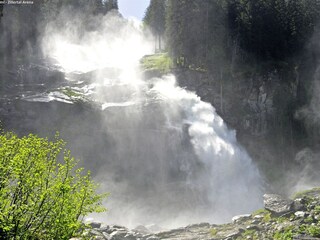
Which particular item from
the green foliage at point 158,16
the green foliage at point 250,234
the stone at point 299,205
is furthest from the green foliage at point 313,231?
the green foliage at point 158,16

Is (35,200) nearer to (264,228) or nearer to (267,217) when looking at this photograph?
(264,228)

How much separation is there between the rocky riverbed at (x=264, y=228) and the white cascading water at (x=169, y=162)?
27.9 feet

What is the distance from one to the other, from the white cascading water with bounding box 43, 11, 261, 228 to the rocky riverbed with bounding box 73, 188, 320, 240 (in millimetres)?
8515

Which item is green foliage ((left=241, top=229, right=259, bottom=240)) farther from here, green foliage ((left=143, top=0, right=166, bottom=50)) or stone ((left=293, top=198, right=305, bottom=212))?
green foliage ((left=143, top=0, right=166, bottom=50))

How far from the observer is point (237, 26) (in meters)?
56.8

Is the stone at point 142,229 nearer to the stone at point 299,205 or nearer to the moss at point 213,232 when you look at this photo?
the moss at point 213,232

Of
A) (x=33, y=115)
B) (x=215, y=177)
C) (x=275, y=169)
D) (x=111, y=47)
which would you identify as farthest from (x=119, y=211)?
(x=111, y=47)

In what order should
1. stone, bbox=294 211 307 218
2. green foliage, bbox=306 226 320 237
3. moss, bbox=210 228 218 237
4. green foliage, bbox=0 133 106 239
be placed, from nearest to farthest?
1. green foliage, bbox=0 133 106 239
2. green foliage, bbox=306 226 320 237
3. stone, bbox=294 211 307 218
4. moss, bbox=210 228 218 237

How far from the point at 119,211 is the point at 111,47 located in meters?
61.2

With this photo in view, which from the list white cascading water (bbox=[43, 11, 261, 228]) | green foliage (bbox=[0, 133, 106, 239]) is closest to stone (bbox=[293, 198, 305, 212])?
white cascading water (bbox=[43, 11, 261, 228])

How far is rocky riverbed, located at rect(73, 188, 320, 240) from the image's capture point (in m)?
23.3

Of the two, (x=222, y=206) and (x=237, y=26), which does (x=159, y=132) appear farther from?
(x=237, y=26)

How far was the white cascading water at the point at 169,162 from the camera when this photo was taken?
127ft

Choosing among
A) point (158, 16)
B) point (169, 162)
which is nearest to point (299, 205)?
point (169, 162)
